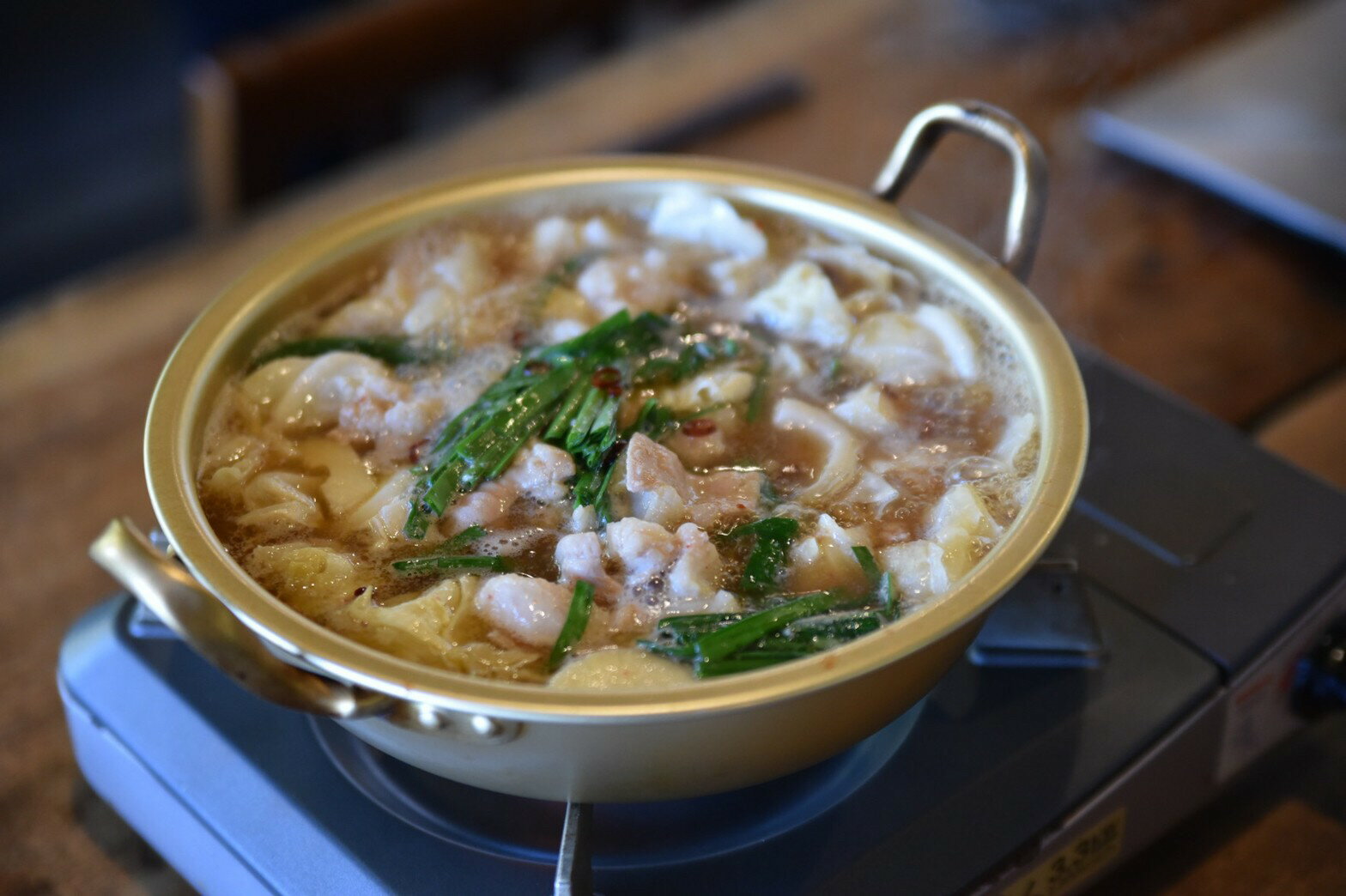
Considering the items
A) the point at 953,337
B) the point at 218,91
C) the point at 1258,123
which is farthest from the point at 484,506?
the point at 1258,123

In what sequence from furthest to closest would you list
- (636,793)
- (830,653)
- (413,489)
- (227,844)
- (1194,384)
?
(1194,384) < (413,489) < (227,844) < (636,793) < (830,653)

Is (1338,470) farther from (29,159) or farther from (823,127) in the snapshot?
(29,159)

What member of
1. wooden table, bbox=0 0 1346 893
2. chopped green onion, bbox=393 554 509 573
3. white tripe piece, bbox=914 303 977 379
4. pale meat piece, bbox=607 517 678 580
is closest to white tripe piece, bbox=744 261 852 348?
white tripe piece, bbox=914 303 977 379

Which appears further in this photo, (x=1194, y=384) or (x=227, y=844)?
(x=1194, y=384)

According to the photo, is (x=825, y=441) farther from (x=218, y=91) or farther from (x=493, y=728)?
(x=218, y=91)

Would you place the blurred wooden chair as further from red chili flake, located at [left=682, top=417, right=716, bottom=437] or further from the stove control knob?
the stove control knob

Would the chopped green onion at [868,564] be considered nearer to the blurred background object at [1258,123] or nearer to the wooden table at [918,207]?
the wooden table at [918,207]

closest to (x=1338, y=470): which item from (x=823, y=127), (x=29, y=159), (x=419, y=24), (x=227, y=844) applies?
(x=823, y=127)
